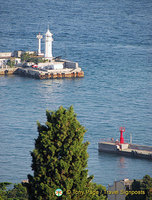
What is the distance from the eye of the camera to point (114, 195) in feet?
63.3

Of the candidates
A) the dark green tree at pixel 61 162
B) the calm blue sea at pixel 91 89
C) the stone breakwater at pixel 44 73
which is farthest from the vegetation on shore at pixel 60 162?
the stone breakwater at pixel 44 73

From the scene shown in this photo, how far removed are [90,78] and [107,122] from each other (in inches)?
992

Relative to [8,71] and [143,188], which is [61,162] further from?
[8,71]

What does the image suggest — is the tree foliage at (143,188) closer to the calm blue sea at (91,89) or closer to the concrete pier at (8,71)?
the calm blue sea at (91,89)

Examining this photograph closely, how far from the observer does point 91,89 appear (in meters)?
65.1

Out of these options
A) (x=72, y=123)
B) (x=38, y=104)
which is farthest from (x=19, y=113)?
(x=72, y=123)

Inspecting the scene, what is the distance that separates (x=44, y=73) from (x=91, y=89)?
22.4 feet

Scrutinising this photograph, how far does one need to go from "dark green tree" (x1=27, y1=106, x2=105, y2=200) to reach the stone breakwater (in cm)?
5480

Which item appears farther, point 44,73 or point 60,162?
point 44,73

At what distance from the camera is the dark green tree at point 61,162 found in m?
14.6

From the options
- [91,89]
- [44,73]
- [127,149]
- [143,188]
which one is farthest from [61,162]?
[44,73]

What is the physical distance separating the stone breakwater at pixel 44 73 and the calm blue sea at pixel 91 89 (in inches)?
39.1

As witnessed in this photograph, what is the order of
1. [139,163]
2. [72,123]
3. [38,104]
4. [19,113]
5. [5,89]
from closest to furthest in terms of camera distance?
[72,123]
[139,163]
[19,113]
[38,104]
[5,89]

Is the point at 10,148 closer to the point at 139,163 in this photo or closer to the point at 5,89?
the point at 139,163
